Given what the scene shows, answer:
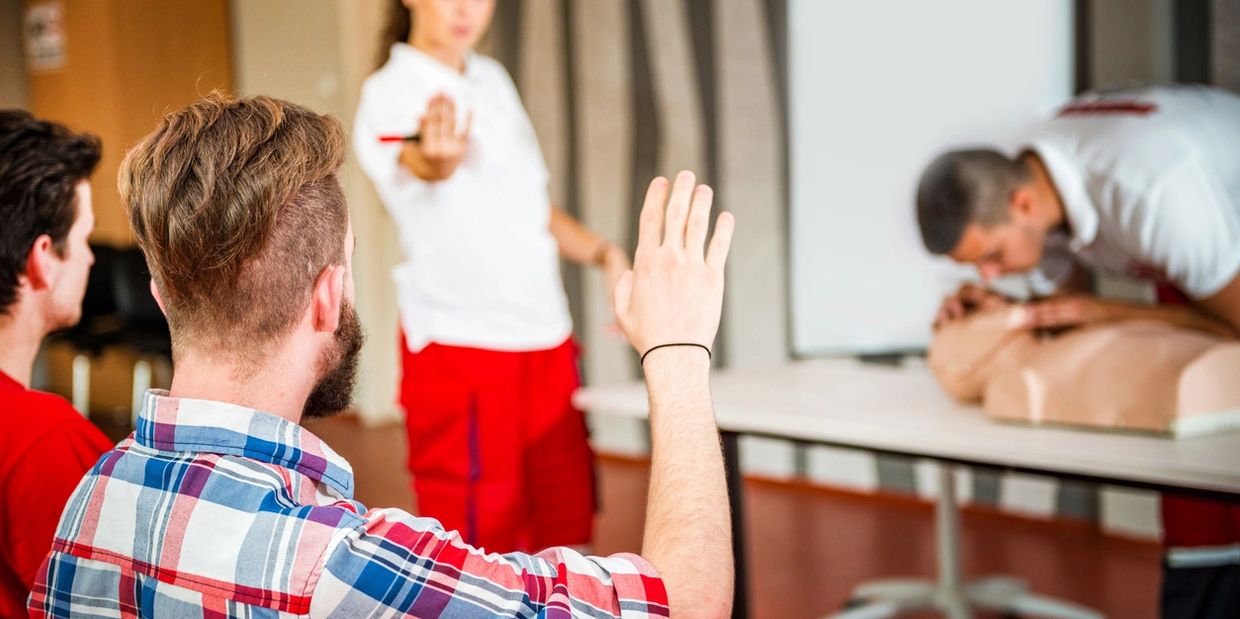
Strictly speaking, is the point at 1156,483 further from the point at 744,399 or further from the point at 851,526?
the point at 851,526

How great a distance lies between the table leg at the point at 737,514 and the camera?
190cm

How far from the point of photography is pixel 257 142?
0.83 meters

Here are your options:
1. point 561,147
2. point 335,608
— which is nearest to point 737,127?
point 561,147

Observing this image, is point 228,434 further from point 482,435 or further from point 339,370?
point 482,435

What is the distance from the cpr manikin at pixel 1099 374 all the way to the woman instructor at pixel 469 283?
648 mm

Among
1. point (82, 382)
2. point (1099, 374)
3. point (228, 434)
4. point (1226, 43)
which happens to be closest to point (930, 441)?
point (1099, 374)

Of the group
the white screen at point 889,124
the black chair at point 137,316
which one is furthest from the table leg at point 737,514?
the black chair at point 137,316

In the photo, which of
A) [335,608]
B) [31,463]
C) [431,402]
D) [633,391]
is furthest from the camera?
[633,391]

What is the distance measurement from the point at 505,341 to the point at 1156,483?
40.7 inches

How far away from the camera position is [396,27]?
A: 6.27ft

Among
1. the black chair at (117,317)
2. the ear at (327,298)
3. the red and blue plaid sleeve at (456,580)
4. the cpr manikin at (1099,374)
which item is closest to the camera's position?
the red and blue plaid sleeve at (456,580)

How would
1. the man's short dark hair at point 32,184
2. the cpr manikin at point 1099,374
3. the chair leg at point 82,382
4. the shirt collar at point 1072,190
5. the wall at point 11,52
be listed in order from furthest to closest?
the chair leg at point 82,382 → the shirt collar at point 1072,190 → the wall at point 11,52 → the cpr manikin at point 1099,374 → the man's short dark hair at point 32,184

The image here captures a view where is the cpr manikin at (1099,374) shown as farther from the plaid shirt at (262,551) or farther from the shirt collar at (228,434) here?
the shirt collar at (228,434)

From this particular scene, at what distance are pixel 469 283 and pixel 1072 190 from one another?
3.75 ft
